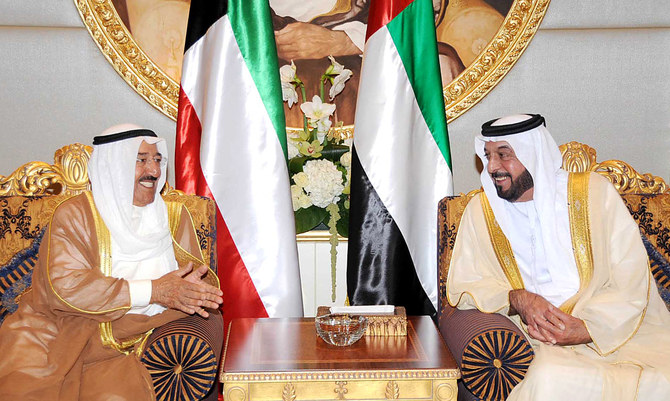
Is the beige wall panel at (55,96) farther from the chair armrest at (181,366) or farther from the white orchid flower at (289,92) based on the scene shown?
the chair armrest at (181,366)

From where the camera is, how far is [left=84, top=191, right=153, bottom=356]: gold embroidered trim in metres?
3.23

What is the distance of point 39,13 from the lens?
4.62 metres

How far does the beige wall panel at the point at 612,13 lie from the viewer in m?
4.72

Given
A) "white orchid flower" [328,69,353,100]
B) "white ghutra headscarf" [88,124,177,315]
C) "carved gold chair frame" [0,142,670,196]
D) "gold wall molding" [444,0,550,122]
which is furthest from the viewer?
"gold wall molding" [444,0,550,122]

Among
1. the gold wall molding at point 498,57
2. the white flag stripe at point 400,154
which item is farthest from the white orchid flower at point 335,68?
the gold wall molding at point 498,57

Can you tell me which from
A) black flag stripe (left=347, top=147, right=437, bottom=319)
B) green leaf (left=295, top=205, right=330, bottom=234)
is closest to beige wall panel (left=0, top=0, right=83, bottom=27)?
green leaf (left=295, top=205, right=330, bottom=234)

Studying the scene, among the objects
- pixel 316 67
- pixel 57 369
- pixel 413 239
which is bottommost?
pixel 57 369

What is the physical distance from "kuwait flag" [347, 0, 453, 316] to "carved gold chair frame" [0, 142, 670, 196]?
75 cm

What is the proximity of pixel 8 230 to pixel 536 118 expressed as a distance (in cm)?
276

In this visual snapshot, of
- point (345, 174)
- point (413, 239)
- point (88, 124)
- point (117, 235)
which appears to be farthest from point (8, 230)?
point (413, 239)

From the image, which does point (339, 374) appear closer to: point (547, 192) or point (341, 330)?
point (341, 330)

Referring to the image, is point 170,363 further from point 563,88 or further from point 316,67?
point 563,88

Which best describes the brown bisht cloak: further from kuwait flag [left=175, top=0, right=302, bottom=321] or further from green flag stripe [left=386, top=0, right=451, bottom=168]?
green flag stripe [left=386, top=0, right=451, bottom=168]

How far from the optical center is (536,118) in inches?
138
